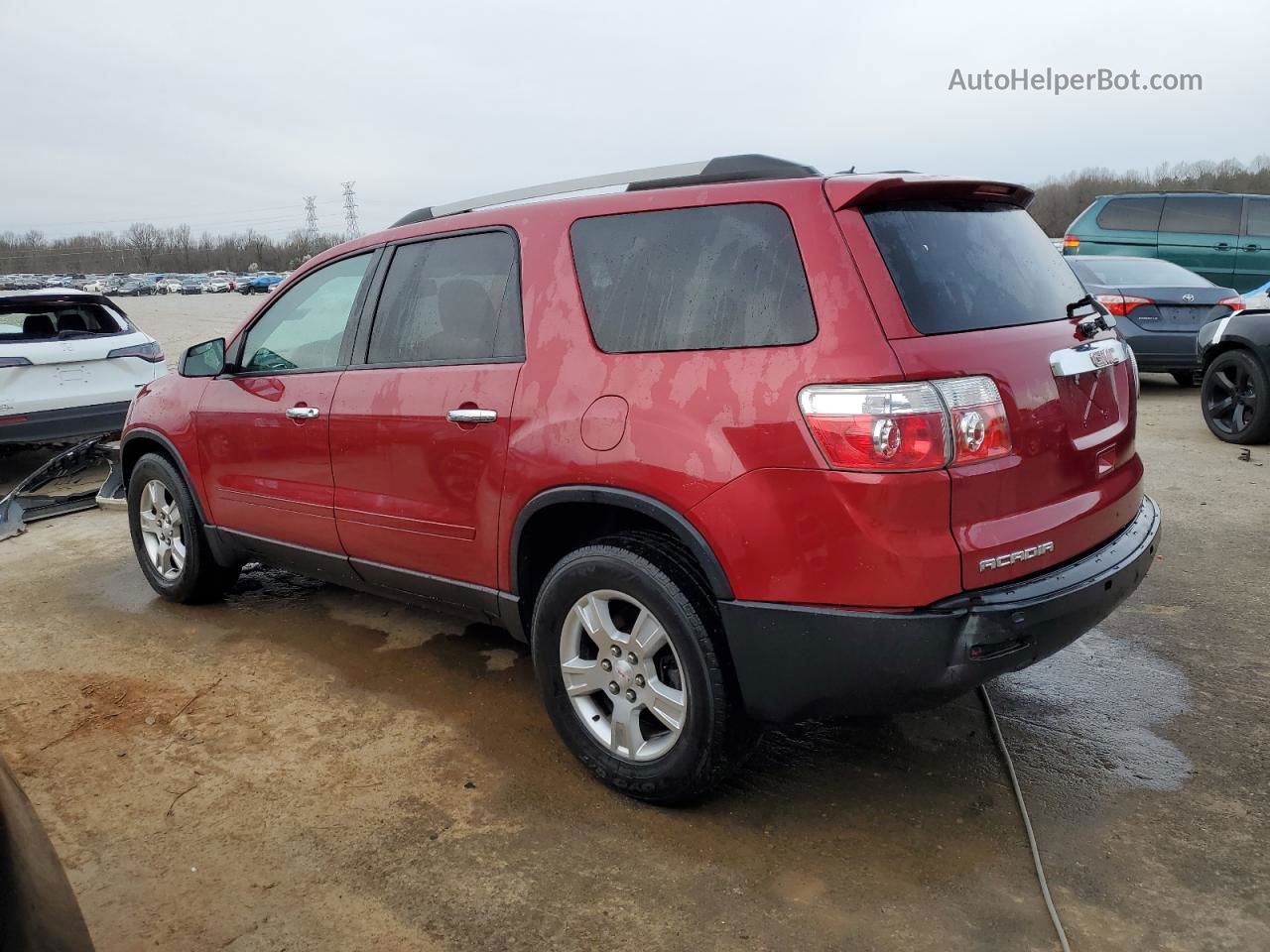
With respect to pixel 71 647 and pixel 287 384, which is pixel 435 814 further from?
pixel 71 647

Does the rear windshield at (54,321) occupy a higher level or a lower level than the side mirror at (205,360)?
higher

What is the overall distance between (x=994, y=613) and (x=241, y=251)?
134 m

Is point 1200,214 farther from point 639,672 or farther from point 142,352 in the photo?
point 639,672

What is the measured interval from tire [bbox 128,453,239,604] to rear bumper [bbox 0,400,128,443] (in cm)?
232

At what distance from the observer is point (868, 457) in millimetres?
2365

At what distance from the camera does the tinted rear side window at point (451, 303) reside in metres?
3.24

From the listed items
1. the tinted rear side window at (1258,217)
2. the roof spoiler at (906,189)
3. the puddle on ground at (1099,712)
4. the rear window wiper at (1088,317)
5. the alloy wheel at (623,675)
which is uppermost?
the tinted rear side window at (1258,217)

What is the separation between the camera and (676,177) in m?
2.98

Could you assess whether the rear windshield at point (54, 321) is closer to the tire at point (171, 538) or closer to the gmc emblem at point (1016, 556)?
the tire at point (171, 538)

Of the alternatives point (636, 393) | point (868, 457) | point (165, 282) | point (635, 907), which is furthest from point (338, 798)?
point (165, 282)

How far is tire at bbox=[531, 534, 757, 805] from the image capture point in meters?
2.67

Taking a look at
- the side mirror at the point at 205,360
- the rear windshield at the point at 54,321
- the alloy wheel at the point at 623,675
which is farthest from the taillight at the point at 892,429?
the rear windshield at the point at 54,321

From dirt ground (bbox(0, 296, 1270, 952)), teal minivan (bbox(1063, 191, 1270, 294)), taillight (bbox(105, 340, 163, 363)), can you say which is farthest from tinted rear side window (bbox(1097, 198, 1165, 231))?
taillight (bbox(105, 340, 163, 363))

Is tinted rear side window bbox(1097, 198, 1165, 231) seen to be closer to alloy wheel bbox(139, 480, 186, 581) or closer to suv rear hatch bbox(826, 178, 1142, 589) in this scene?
suv rear hatch bbox(826, 178, 1142, 589)
